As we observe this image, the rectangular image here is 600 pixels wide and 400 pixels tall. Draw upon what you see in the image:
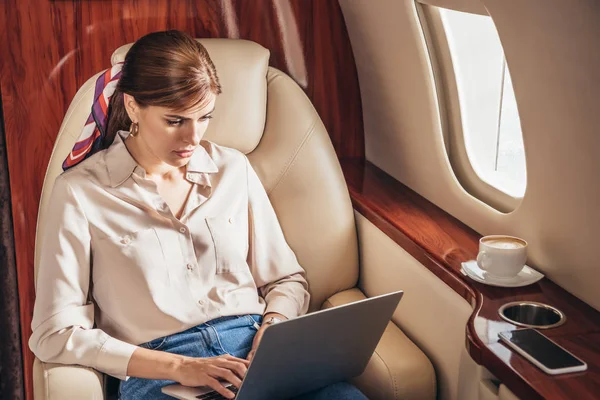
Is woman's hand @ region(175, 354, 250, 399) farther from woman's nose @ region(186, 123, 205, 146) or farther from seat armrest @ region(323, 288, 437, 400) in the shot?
woman's nose @ region(186, 123, 205, 146)

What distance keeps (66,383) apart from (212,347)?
0.30 metres

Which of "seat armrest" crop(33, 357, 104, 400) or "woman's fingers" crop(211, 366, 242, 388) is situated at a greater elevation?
"woman's fingers" crop(211, 366, 242, 388)

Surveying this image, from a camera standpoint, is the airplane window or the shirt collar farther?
the airplane window

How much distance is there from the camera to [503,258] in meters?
1.53

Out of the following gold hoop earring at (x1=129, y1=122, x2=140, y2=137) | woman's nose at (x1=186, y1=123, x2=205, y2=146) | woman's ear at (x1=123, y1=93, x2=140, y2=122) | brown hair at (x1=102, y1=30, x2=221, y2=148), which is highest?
brown hair at (x1=102, y1=30, x2=221, y2=148)

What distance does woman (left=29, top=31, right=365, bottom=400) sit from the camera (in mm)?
1580

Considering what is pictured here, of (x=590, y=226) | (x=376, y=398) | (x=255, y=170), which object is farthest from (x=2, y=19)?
(x=590, y=226)

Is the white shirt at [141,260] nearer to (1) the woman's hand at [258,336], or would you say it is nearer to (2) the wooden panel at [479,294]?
(1) the woman's hand at [258,336]

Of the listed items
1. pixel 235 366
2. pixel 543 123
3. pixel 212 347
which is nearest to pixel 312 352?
pixel 235 366

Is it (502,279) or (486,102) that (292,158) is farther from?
(502,279)

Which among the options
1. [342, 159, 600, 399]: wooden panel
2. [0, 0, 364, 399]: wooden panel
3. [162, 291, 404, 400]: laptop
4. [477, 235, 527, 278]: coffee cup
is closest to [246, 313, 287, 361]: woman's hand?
[162, 291, 404, 400]: laptop

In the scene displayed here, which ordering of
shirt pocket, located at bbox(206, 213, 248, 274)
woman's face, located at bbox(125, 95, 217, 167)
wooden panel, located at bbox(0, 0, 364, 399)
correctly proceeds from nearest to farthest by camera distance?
1. woman's face, located at bbox(125, 95, 217, 167)
2. shirt pocket, located at bbox(206, 213, 248, 274)
3. wooden panel, located at bbox(0, 0, 364, 399)

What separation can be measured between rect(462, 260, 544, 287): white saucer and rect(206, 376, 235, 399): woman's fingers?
0.52m

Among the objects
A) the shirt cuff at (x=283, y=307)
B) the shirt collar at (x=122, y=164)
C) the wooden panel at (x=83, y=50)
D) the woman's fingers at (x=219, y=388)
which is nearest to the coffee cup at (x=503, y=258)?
the shirt cuff at (x=283, y=307)
